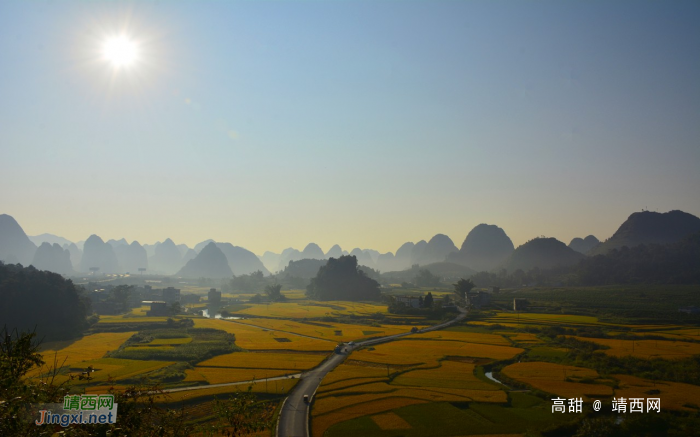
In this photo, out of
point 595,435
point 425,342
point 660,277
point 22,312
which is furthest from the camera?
point 660,277

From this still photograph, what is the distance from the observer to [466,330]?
56000mm

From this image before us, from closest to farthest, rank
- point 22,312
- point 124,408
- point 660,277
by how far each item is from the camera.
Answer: point 124,408 → point 22,312 → point 660,277

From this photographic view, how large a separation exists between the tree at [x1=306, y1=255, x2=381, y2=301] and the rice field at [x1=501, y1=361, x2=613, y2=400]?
252 ft

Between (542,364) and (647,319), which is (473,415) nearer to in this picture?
(542,364)

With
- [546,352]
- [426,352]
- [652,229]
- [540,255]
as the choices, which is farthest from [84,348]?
[652,229]

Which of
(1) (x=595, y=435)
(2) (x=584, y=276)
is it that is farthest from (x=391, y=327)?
(2) (x=584, y=276)

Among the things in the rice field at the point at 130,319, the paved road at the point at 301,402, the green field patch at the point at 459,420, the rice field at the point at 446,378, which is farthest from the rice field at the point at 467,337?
the rice field at the point at 130,319

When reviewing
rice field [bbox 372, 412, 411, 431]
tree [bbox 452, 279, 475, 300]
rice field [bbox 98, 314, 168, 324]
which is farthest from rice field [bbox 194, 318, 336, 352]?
tree [bbox 452, 279, 475, 300]

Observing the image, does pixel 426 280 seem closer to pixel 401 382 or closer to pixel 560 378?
pixel 560 378

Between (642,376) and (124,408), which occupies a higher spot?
(124,408)

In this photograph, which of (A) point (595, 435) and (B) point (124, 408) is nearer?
(B) point (124, 408)

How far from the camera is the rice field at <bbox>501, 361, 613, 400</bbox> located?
2773 centimetres

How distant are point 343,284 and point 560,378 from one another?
86.3 meters

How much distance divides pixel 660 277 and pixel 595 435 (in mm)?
104121
